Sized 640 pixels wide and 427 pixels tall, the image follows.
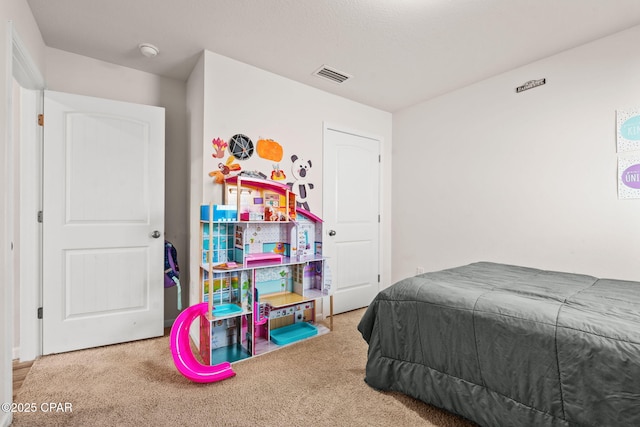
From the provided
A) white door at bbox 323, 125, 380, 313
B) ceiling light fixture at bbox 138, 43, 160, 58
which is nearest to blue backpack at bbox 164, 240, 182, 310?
white door at bbox 323, 125, 380, 313

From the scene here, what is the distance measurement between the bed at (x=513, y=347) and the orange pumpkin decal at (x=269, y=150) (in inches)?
63.1

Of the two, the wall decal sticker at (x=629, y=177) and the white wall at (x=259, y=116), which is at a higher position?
the white wall at (x=259, y=116)

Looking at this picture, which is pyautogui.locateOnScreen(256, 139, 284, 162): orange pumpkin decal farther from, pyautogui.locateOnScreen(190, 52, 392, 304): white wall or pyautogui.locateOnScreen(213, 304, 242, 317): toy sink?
pyautogui.locateOnScreen(213, 304, 242, 317): toy sink

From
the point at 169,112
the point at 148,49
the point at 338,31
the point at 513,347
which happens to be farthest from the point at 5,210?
the point at 513,347

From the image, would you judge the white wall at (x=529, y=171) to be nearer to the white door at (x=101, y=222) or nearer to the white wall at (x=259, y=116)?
the white wall at (x=259, y=116)

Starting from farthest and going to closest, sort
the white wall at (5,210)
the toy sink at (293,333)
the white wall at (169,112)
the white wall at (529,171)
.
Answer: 1. the white wall at (169,112)
2. the toy sink at (293,333)
3. the white wall at (529,171)
4. the white wall at (5,210)

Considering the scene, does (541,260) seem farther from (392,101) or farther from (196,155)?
(196,155)

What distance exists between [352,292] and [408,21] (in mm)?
2649

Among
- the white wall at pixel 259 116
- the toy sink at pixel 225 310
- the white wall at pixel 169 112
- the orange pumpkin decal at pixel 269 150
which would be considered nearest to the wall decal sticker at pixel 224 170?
the white wall at pixel 259 116

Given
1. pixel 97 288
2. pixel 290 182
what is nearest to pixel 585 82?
pixel 290 182

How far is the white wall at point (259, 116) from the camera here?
2.42 metres

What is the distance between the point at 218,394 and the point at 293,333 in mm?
924

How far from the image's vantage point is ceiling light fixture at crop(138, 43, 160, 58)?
2336 millimetres

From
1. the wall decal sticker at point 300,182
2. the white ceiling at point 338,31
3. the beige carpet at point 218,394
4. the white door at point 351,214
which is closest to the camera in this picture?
the beige carpet at point 218,394
